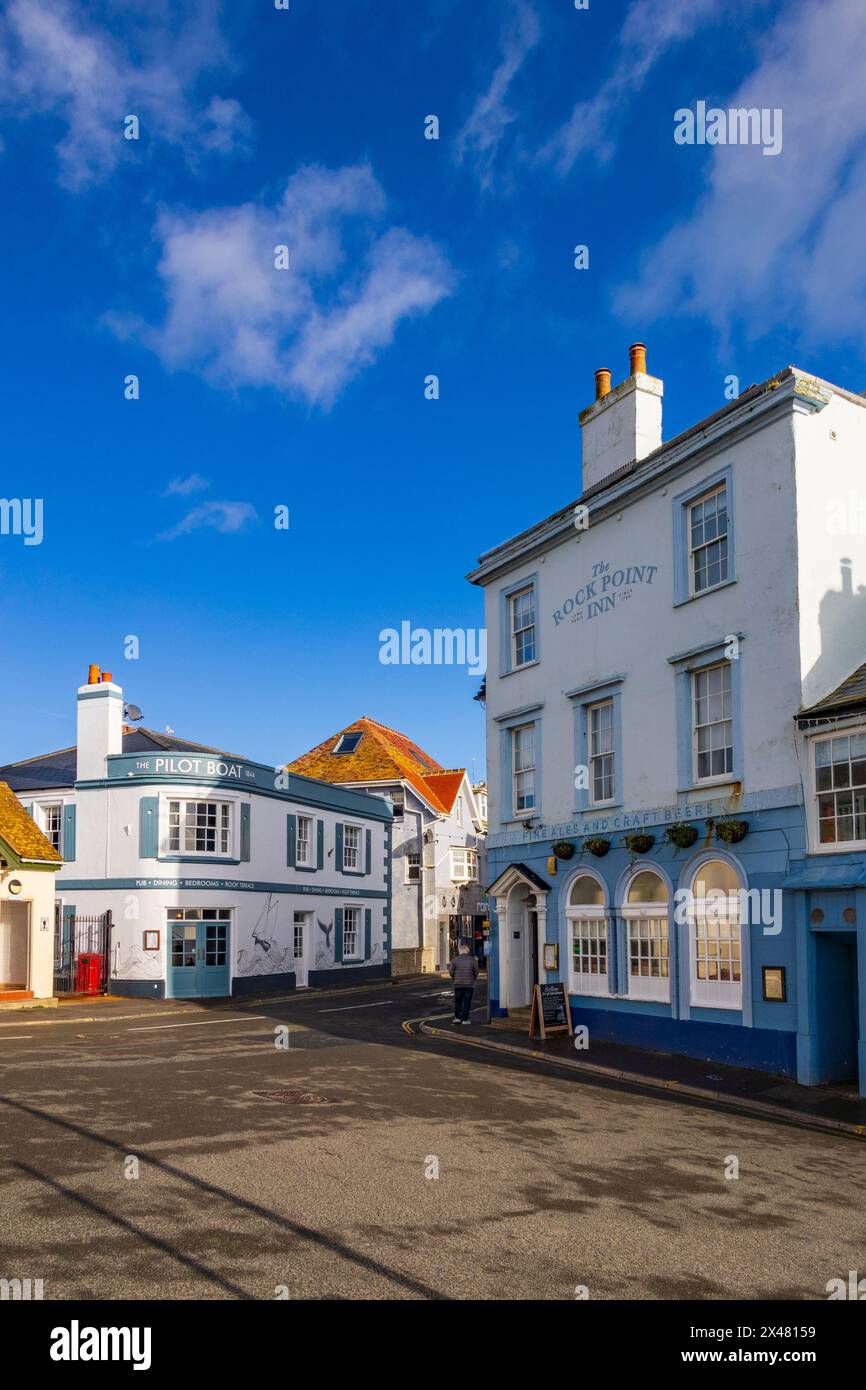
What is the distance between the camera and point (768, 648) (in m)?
17.3

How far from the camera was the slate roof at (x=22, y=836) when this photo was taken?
27172mm

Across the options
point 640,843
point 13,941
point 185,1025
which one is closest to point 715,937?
point 640,843

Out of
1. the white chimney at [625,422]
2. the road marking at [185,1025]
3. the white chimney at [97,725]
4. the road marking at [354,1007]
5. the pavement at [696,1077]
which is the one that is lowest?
the road marking at [354,1007]

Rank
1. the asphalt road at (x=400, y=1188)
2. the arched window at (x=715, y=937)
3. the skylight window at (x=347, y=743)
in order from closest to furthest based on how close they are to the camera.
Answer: the asphalt road at (x=400, y=1188) < the arched window at (x=715, y=937) < the skylight window at (x=347, y=743)

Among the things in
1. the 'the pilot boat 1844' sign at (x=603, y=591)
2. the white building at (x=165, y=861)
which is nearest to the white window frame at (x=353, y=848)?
the white building at (x=165, y=861)

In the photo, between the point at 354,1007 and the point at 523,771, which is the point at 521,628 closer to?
the point at 523,771

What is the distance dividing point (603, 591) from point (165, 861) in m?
16.7

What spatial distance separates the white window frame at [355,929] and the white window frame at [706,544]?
81.8 feet

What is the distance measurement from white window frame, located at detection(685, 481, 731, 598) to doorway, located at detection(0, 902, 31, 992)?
20.1 m

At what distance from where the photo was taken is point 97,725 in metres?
33.4

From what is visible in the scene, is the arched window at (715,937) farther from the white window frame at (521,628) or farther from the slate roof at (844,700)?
the white window frame at (521,628)
